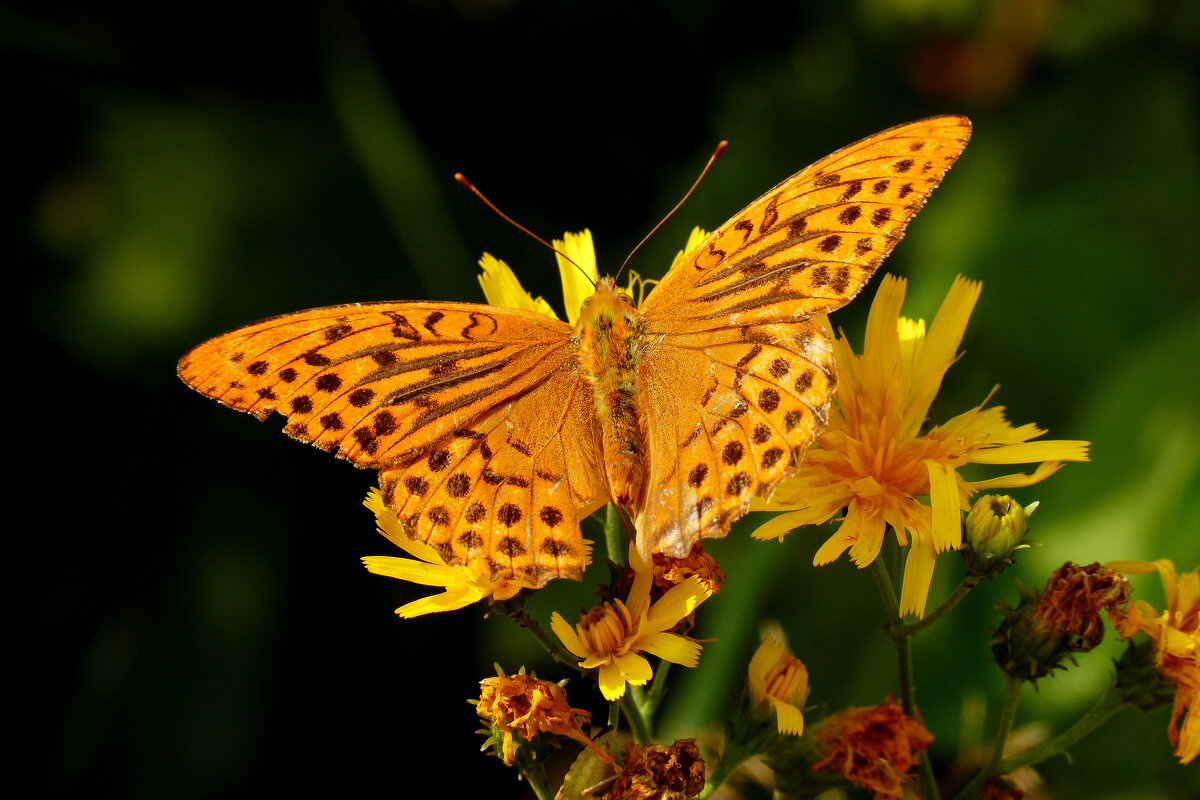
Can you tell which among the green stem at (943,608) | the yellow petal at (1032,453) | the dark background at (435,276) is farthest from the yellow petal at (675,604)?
the dark background at (435,276)

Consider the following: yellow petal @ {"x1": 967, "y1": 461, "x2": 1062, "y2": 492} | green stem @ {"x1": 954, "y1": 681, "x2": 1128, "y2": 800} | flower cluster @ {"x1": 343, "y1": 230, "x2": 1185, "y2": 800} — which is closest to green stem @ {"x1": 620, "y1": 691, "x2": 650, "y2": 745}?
flower cluster @ {"x1": 343, "y1": 230, "x2": 1185, "y2": 800}

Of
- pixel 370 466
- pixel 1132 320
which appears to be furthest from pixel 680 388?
pixel 1132 320

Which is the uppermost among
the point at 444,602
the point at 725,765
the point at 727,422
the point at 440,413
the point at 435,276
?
the point at 435,276

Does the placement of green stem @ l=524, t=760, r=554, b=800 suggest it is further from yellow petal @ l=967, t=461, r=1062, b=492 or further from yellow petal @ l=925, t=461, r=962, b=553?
yellow petal @ l=967, t=461, r=1062, b=492

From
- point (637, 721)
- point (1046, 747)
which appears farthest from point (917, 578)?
point (637, 721)

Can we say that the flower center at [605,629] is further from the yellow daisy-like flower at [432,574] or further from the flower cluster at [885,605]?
the yellow daisy-like flower at [432,574]

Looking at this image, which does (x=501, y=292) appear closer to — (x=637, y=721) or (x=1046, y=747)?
(x=637, y=721)
